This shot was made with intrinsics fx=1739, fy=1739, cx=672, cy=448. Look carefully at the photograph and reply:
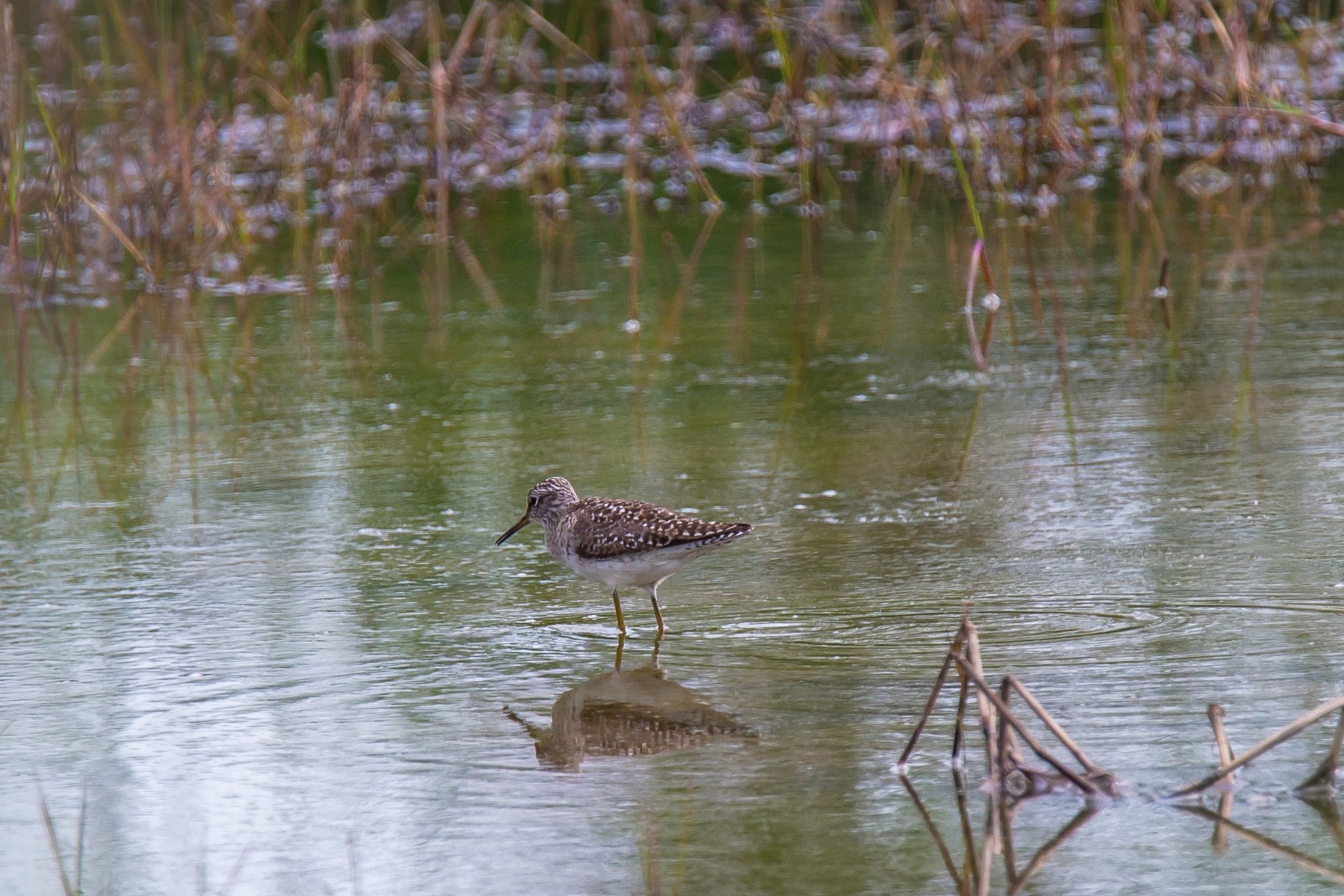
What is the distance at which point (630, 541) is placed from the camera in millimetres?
5832

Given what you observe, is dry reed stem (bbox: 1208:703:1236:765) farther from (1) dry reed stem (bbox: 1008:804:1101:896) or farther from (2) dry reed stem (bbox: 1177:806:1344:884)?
(1) dry reed stem (bbox: 1008:804:1101:896)

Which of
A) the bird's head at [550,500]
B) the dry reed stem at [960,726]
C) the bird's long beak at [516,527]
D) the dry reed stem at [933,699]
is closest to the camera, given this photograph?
the dry reed stem at [933,699]

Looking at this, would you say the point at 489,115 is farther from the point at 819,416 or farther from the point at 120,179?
the point at 819,416

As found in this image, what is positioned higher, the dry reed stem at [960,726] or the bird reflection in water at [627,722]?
the dry reed stem at [960,726]

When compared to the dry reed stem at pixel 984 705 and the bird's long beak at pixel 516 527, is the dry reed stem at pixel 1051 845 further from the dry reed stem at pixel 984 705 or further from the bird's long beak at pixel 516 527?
the bird's long beak at pixel 516 527

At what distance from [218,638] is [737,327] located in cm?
494

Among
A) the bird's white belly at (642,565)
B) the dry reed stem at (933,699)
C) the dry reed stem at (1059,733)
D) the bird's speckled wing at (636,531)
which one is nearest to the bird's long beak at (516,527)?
the bird's speckled wing at (636,531)

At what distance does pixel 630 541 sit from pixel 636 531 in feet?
0.20

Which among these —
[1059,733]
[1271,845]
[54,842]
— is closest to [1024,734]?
[1059,733]

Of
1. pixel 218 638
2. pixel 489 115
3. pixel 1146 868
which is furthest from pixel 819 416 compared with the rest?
pixel 489 115

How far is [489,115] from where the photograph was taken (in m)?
16.6

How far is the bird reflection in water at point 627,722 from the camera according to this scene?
4.91 meters

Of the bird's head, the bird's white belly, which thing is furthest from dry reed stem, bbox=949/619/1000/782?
the bird's head

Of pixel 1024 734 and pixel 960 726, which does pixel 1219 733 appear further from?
pixel 960 726
